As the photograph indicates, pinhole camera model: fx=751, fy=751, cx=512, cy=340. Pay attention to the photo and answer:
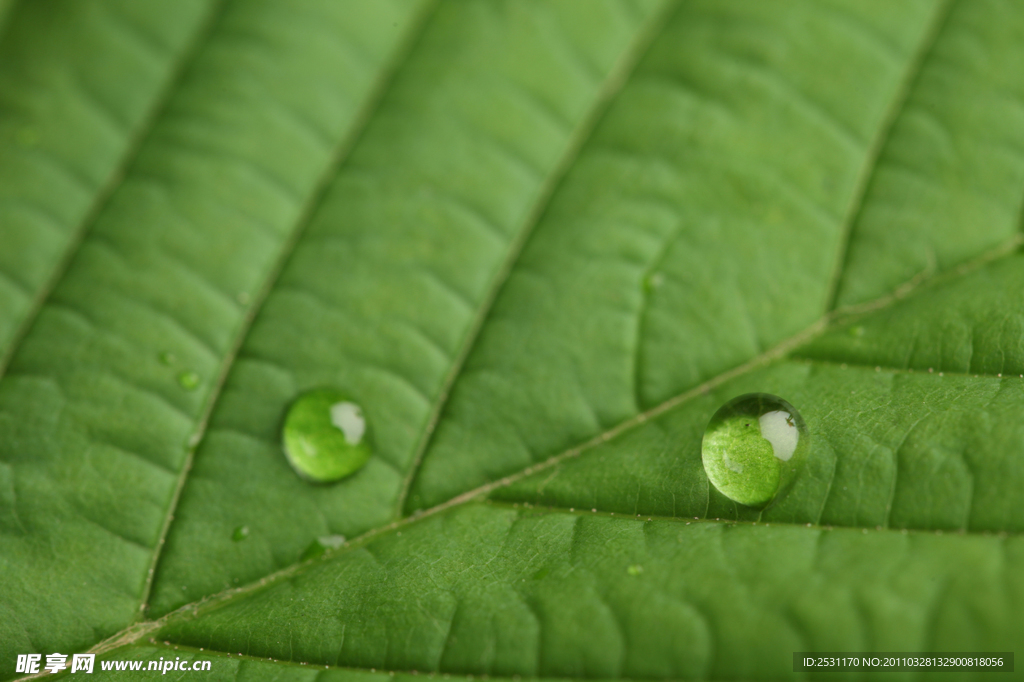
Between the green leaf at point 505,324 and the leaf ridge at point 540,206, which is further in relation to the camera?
the leaf ridge at point 540,206

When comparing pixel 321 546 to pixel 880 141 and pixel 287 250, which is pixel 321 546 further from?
pixel 880 141

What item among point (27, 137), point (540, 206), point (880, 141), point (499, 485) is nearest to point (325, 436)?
point (499, 485)

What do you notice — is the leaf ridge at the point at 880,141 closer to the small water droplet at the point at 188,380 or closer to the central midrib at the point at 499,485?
the central midrib at the point at 499,485

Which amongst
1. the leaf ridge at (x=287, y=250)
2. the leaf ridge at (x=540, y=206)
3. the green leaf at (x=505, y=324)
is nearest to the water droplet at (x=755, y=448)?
the green leaf at (x=505, y=324)

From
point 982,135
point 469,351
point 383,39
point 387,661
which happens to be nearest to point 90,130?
point 383,39

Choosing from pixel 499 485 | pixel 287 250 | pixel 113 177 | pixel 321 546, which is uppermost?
pixel 113 177

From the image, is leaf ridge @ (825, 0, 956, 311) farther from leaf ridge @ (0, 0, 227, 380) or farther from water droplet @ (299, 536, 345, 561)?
leaf ridge @ (0, 0, 227, 380)

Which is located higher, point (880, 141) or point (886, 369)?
point (880, 141)
